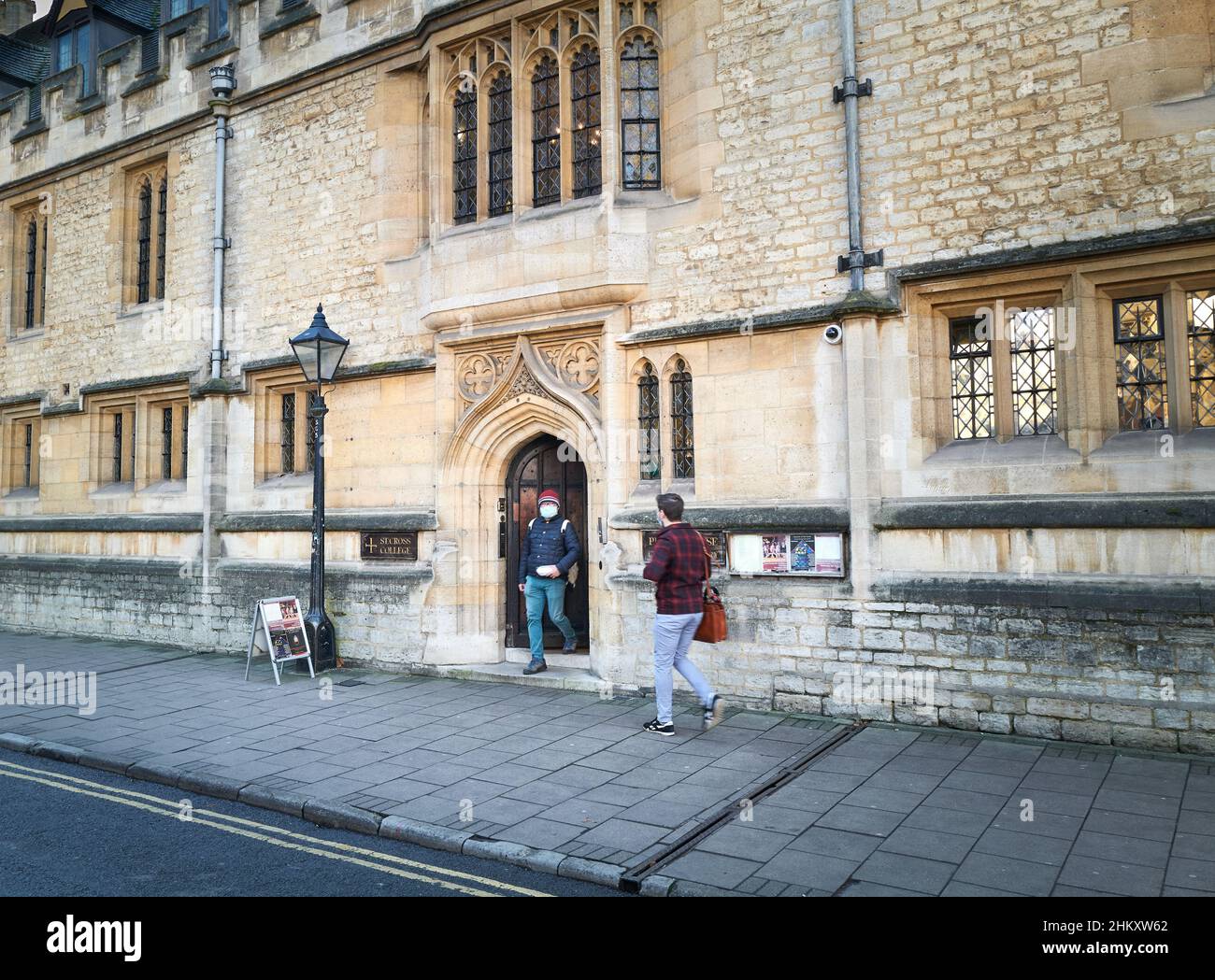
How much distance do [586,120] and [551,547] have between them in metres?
4.69

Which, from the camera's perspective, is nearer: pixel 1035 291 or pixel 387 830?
pixel 387 830

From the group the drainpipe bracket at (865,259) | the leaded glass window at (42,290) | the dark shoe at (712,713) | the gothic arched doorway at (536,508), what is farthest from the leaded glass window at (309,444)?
the drainpipe bracket at (865,259)

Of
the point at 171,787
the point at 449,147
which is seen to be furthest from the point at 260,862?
the point at 449,147

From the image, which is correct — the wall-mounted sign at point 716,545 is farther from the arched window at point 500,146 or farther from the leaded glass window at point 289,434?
the leaded glass window at point 289,434

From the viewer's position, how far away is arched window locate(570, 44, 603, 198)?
975cm

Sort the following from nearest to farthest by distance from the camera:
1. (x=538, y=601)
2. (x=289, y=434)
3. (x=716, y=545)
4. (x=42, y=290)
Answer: (x=716, y=545), (x=538, y=601), (x=289, y=434), (x=42, y=290)

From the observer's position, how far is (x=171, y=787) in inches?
254

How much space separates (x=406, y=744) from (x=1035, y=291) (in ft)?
21.3

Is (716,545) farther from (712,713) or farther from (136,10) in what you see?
(136,10)

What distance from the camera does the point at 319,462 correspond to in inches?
413

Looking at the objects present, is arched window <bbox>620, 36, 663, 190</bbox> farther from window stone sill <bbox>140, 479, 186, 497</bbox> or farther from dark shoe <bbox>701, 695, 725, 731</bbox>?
window stone sill <bbox>140, 479, 186, 497</bbox>

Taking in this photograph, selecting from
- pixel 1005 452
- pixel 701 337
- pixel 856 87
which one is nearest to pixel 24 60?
pixel 701 337

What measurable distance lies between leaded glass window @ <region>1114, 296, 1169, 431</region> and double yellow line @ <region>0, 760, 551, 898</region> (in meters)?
6.01
